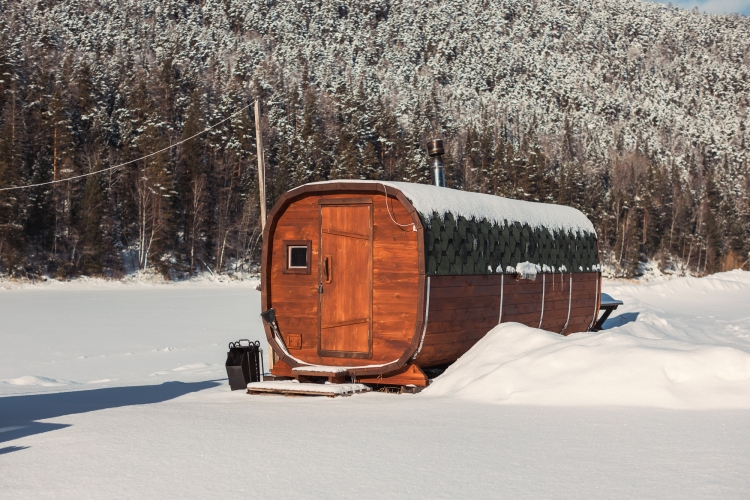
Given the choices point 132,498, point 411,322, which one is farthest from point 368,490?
point 411,322

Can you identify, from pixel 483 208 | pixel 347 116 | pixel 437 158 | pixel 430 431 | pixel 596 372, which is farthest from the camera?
pixel 347 116

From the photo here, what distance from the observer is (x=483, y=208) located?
33.0 ft

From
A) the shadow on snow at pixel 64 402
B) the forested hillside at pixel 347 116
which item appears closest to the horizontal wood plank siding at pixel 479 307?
the shadow on snow at pixel 64 402

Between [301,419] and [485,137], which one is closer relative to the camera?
[301,419]

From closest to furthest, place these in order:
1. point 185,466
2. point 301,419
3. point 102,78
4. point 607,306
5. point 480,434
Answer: point 185,466 → point 480,434 → point 301,419 → point 607,306 → point 102,78

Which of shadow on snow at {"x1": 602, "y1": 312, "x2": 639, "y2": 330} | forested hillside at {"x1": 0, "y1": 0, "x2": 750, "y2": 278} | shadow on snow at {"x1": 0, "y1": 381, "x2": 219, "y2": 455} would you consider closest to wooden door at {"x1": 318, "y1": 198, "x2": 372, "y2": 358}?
shadow on snow at {"x1": 0, "y1": 381, "x2": 219, "y2": 455}

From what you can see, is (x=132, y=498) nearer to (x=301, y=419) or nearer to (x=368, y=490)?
(x=368, y=490)

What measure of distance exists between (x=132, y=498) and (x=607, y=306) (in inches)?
513

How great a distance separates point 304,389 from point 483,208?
3.55m

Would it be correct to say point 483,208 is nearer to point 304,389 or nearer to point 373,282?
point 373,282

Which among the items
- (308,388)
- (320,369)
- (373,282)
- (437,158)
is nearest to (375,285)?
(373,282)

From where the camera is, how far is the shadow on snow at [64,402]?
6.47 metres

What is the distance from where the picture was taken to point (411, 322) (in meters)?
8.84

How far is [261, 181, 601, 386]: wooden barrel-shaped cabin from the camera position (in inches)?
347
